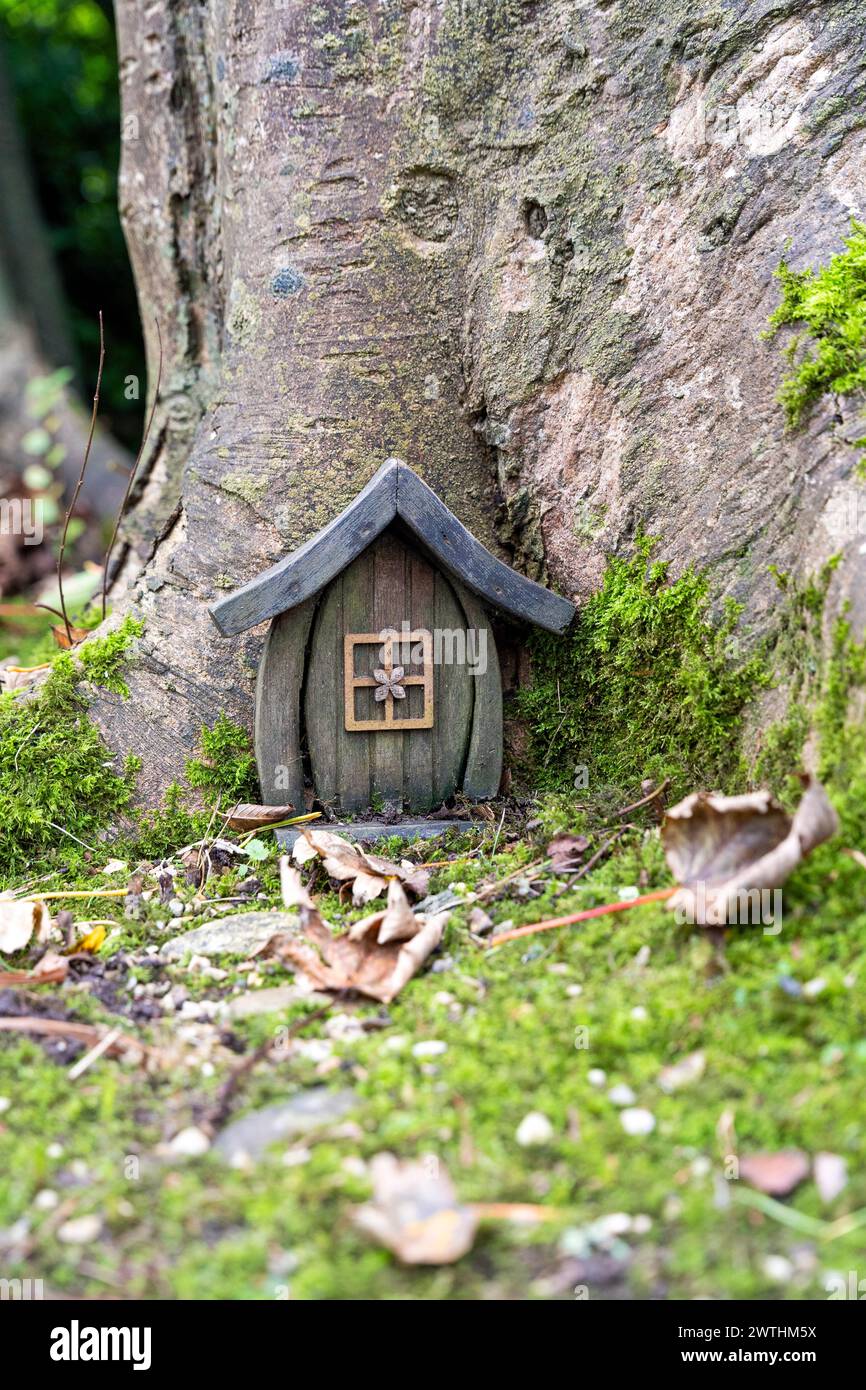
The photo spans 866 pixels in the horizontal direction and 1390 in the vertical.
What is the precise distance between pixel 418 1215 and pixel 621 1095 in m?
0.47

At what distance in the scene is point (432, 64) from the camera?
3.83 meters

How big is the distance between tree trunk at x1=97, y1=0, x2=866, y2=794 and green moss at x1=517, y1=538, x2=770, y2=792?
145mm

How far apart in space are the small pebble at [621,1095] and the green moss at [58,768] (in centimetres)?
212

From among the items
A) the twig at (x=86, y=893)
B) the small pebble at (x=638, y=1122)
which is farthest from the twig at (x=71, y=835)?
the small pebble at (x=638, y=1122)

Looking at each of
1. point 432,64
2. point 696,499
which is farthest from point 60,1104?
point 432,64

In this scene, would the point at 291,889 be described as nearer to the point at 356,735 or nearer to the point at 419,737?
the point at 356,735

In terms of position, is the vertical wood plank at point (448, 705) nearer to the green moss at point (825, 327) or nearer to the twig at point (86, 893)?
the twig at point (86, 893)

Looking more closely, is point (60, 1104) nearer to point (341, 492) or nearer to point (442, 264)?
point (341, 492)

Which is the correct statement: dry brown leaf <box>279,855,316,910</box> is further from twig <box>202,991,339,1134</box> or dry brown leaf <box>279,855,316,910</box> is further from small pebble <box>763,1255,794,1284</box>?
small pebble <box>763,1255,794,1284</box>

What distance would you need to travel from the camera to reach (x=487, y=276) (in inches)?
154

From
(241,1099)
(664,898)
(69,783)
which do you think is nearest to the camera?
(241,1099)

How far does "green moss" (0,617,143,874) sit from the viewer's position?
3648mm

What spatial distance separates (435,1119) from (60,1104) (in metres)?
0.77

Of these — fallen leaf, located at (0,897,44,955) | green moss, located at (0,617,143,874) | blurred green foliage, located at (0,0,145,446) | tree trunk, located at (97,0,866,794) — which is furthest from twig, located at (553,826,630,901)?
blurred green foliage, located at (0,0,145,446)
